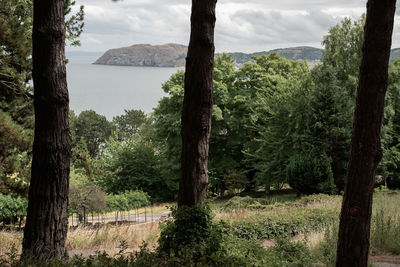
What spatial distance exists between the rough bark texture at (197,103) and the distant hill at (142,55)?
367 feet

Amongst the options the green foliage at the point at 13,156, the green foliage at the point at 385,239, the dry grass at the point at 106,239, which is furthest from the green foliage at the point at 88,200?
Answer: the green foliage at the point at 385,239

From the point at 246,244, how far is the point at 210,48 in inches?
131

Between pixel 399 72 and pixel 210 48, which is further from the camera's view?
pixel 399 72

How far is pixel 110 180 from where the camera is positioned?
37.6 metres

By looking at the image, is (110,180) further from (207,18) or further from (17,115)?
(207,18)

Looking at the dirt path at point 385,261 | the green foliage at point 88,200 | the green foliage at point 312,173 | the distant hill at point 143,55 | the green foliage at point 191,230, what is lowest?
the green foliage at point 88,200

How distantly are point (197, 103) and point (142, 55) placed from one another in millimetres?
125029

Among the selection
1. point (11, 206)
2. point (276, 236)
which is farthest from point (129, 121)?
point (276, 236)

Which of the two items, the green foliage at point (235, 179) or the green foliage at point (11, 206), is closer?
the green foliage at point (11, 206)

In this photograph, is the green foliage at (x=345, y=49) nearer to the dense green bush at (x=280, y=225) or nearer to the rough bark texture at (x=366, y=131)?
the dense green bush at (x=280, y=225)

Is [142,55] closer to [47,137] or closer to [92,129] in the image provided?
[92,129]

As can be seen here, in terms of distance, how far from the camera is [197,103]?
665 cm

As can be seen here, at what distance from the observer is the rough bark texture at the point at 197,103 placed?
6590mm

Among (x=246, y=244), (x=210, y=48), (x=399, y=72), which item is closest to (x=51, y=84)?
(x=210, y=48)
